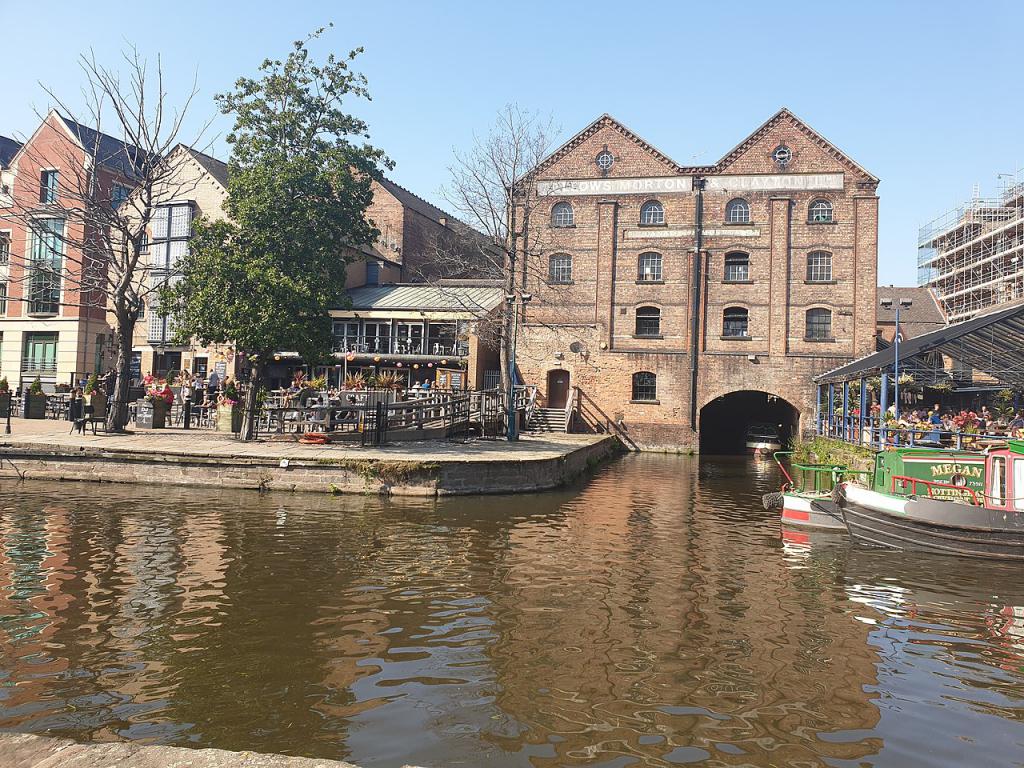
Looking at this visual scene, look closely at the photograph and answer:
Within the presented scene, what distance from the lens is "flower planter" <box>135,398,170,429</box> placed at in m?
20.8

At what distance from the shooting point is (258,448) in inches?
652

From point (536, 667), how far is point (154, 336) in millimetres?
33179

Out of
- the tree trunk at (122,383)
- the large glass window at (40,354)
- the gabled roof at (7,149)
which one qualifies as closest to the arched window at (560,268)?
the tree trunk at (122,383)

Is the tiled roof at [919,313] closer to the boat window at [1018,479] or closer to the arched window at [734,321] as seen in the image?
the arched window at [734,321]

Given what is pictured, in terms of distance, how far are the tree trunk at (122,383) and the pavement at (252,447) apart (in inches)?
17.5

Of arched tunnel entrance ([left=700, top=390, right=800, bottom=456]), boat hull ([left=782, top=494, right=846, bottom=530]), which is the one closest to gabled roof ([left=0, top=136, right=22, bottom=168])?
arched tunnel entrance ([left=700, top=390, right=800, bottom=456])

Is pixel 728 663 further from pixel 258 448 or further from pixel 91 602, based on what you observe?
pixel 258 448

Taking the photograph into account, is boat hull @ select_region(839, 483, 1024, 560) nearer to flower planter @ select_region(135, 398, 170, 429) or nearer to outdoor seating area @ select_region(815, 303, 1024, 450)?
outdoor seating area @ select_region(815, 303, 1024, 450)

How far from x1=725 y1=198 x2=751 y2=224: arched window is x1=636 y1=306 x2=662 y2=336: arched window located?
468 cm

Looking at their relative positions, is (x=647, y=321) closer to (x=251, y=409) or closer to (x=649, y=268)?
(x=649, y=268)

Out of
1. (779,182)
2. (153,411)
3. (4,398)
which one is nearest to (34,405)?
(4,398)

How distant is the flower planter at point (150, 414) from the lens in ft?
68.3

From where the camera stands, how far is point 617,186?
2998 cm

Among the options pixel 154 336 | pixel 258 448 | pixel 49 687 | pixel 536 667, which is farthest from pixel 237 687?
pixel 154 336
